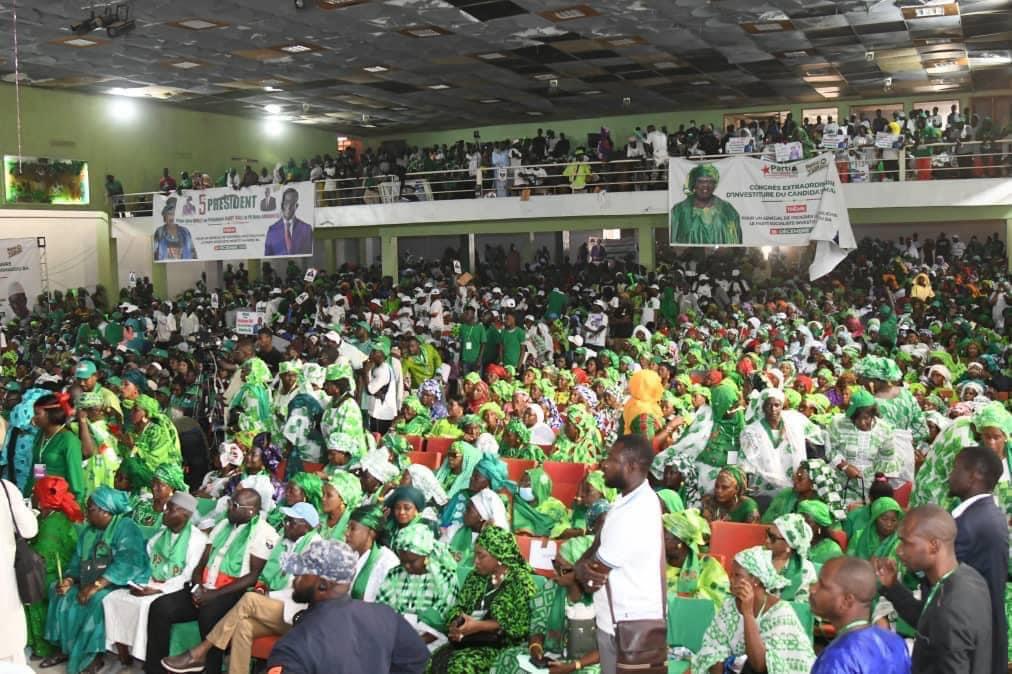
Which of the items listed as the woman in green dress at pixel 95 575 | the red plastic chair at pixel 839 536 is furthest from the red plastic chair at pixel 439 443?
the red plastic chair at pixel 839 536

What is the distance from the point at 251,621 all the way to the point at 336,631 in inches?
82.4

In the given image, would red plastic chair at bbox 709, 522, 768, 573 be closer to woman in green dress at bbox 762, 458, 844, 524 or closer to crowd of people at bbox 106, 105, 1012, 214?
woman in green dress at bbox 762, 458, 844, 524

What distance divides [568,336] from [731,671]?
1068cm

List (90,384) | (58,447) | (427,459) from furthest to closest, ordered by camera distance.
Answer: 1. (90,384)
2. (427,459)
3. (58,447)

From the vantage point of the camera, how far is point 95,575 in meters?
6.20

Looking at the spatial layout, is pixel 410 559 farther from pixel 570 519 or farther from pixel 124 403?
pixel 124 403

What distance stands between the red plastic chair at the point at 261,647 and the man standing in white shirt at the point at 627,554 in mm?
2103

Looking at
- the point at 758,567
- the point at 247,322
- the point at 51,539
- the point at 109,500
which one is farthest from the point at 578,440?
the point at 247,322

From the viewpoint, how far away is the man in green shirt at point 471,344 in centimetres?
1348

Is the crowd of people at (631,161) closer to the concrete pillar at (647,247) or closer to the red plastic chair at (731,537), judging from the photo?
the concrete pillar at (647,247)

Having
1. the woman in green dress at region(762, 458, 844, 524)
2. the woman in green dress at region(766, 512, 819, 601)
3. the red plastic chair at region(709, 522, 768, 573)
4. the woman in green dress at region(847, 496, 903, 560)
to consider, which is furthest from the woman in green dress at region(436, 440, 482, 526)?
the woman in green dress at region(847, 496, 903, 560)

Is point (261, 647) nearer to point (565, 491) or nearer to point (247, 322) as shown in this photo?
point (565, 491)

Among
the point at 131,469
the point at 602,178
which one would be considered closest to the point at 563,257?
the point at 602,178

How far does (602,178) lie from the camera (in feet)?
70.4
